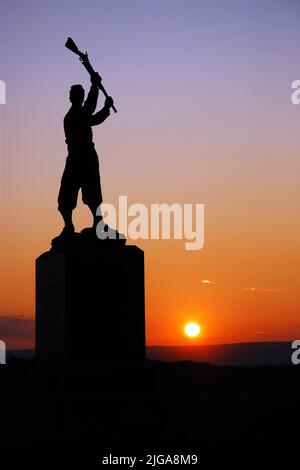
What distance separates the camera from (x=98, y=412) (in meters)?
17.1

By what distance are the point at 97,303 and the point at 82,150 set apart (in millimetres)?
2919

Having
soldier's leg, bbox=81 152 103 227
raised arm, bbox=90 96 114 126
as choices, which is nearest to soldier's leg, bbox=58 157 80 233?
soldier's leg, bbox=81 152 103 227

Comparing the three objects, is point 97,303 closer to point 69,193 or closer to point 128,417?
point 128,417

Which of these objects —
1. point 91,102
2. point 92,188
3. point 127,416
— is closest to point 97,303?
point 127,416

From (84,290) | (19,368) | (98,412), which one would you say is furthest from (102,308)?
(19,368)

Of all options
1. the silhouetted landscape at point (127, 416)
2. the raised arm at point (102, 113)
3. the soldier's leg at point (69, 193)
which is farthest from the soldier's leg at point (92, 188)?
the silhouetted landscape at point (127, 416)

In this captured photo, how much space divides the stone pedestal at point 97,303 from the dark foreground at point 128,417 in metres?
0.35

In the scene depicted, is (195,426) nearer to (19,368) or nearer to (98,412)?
(98,412)

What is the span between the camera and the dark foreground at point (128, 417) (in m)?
16.6

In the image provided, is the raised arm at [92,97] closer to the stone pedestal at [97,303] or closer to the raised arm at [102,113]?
the raised arm at [102,113]

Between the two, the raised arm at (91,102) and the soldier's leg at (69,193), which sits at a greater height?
the raised arm at (91,102)

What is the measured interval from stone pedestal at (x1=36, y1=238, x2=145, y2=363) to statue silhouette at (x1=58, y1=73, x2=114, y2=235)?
0.96 metres

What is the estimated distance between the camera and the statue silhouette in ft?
61.9

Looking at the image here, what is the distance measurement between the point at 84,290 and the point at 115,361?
132 cm
